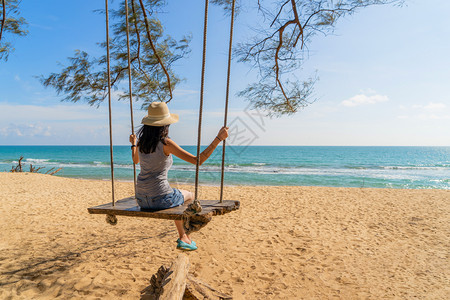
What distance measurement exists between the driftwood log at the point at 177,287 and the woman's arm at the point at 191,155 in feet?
3.22

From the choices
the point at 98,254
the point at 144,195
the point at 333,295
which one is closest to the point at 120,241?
the point at 98,254

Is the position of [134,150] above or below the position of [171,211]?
above

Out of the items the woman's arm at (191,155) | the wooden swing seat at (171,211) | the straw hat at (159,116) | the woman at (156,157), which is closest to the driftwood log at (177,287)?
the woman at (156,157)

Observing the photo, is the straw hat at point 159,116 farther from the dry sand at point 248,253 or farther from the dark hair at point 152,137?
the dry sand at point 248,253

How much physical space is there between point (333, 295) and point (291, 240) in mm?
1684

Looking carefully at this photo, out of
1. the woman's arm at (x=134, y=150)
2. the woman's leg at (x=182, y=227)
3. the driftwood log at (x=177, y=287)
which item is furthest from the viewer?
the woman's arm at (x=134, y=150)

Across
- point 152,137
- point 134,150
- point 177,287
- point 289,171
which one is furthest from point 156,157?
point 289,171

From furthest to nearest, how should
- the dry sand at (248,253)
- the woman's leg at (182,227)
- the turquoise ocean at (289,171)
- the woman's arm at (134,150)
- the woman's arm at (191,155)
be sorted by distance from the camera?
the turquoise ocean at (289,171)
the dry sand at (248,253)
the woman's arm at (134,150)
the woman's leg at (182,227)
the woman's arm at (191,155)

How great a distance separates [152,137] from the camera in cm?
230

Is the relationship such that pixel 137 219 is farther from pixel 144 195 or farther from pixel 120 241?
pixel 144 195

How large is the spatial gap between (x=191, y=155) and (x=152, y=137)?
39cm

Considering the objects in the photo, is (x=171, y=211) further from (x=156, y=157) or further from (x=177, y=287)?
(x=177, y=287)

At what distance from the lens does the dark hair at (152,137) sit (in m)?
2.29

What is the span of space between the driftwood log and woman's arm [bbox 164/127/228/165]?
982 millimetres
